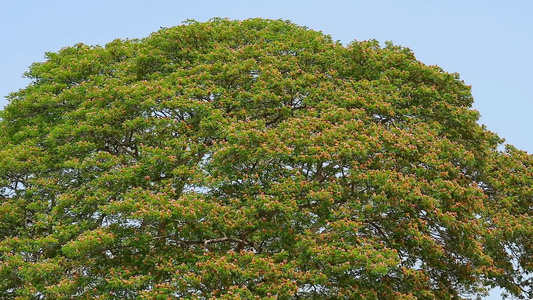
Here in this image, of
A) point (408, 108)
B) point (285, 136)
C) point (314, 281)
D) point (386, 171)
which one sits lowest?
point (314, 281)

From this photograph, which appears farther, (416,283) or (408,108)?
(408,108)

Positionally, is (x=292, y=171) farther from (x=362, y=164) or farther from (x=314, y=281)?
(x=314, y=281)

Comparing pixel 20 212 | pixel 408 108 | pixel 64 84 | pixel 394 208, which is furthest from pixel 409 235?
pixel 64 84

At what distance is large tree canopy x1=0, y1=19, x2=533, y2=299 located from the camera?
16312mm

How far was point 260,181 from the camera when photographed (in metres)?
17.5

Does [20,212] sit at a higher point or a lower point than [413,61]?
lower

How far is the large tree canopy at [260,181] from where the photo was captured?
16.3m

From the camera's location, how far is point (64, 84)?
889 inches

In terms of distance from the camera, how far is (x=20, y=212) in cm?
1973

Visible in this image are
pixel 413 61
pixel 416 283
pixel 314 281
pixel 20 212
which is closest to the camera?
pixel 314 281

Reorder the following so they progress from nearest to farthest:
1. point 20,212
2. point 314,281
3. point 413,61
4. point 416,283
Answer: point 314,281
point 416,283
point 20,212
point 413,61

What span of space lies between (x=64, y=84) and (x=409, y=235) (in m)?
13.0

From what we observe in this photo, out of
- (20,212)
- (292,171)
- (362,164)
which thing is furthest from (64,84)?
(362,164)

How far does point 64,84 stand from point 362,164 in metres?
11.3
